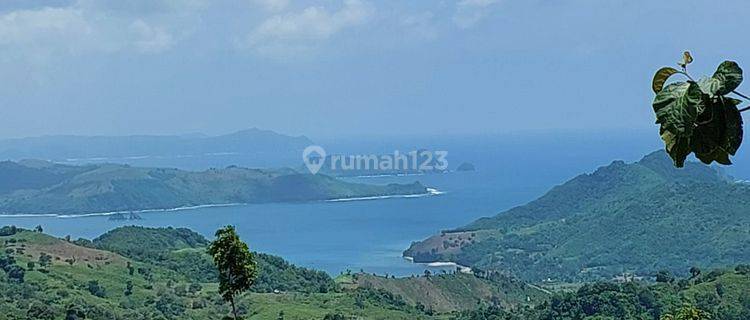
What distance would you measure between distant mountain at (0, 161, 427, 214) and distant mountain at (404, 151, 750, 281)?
179 ft

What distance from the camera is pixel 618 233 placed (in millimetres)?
89875

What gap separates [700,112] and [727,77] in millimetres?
83

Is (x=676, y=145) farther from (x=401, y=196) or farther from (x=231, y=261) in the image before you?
(x=401, y=196)

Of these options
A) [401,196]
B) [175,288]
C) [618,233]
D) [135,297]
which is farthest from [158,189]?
[135,297]

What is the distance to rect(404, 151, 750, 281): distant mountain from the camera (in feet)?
266

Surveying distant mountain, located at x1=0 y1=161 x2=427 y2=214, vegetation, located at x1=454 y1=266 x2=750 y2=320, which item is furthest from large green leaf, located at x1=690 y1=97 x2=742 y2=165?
distant mountain, located at x1=0 y1=161 x2=427 y2=214

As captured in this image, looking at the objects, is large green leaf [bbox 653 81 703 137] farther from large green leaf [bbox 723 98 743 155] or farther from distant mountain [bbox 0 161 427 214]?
distant mountain [bbox 0 161 427 214]

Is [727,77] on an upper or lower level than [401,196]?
upper

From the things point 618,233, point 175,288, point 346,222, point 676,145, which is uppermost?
point 676,145

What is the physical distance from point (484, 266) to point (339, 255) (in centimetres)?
1837

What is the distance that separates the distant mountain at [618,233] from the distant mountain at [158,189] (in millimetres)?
54435

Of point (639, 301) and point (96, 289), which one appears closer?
point (639, 301)

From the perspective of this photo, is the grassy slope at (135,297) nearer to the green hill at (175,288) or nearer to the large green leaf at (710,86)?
the green hill at (175,288)

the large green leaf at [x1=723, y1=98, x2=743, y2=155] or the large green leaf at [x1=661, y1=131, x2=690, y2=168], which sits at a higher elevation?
the large green leaf at [x1=723, y1=98, x2=743, y2=155]
